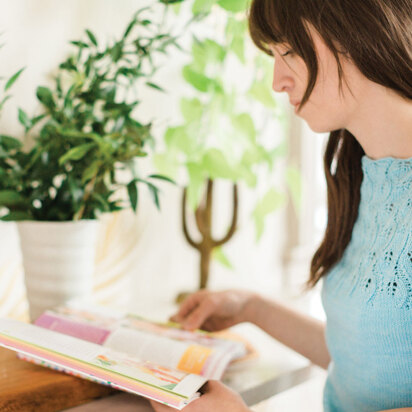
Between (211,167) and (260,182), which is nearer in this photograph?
(211,167)

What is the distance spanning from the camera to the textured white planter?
86 cm

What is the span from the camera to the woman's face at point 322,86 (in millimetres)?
666

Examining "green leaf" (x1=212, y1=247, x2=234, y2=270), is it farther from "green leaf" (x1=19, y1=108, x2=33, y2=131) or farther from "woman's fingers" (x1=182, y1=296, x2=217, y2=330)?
"green leaf" (x1=19, y1=108, x2=33, y2=131)

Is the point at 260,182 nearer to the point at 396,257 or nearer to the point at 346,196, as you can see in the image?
the point at 346,196

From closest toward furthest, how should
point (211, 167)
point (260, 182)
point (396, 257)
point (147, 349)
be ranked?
point (396, 257) → point (147, 349) → point (211, 167) → point (260, 182)

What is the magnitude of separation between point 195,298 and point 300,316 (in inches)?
7.3

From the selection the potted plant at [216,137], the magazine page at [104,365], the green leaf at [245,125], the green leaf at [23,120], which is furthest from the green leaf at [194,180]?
the magazine page at [104,365]

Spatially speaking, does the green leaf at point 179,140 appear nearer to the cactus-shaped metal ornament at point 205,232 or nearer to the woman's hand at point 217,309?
the cactus-shaped metal ornament at point 205,232

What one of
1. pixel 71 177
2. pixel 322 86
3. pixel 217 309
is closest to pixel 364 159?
pixel 322 86

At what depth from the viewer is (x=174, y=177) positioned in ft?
3.76

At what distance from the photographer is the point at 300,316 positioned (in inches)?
36.4

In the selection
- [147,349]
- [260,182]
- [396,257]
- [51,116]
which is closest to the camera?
[396,257]

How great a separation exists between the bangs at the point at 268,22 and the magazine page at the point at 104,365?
450mm

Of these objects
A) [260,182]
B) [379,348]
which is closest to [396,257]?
[379,348]
